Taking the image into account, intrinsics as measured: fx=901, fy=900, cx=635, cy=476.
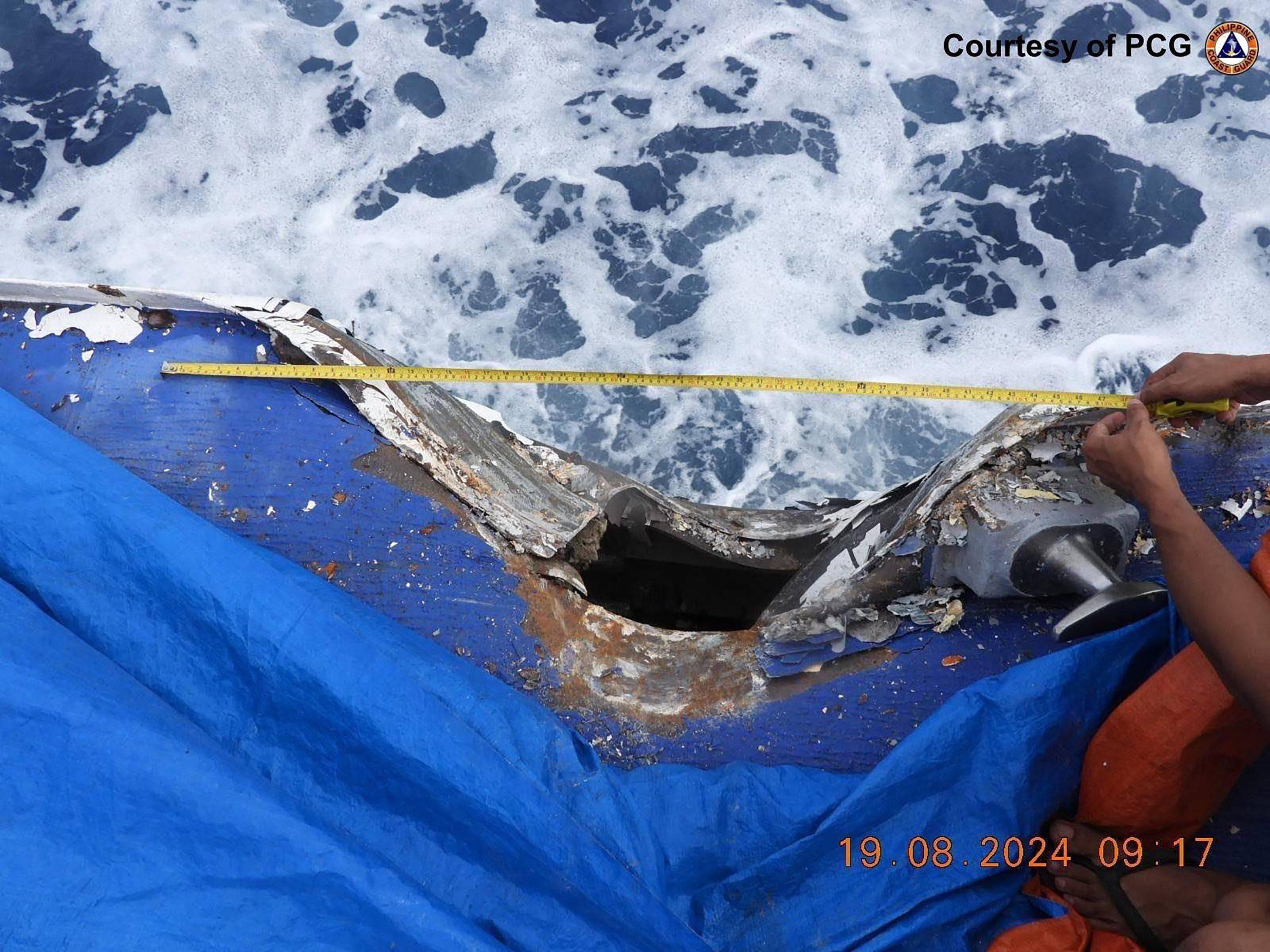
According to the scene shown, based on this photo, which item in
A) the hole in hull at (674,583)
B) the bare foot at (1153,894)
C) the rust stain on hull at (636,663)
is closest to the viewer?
the bare foot at (1153,894)

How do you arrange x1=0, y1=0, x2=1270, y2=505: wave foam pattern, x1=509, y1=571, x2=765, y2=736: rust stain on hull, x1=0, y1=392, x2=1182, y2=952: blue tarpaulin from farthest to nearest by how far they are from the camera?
x1=0, y1=0, x2=1270, y2=505: wave foam pattern → x1=509, y1=571, x2=765, y2=736: rust stain on hull → x1=0, y1=392, x2=1182, y2=952: blue tarpaulin

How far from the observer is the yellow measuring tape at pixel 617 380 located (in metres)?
2.04

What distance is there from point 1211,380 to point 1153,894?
0.89 meters

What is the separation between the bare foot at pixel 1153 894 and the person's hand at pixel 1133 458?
24.8 inches

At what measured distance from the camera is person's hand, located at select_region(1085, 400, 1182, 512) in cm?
140

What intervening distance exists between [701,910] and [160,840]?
2.84ft

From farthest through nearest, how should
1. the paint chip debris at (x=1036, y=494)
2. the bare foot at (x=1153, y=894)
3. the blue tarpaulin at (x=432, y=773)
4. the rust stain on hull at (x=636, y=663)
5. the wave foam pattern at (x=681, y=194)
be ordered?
1. the wave foam pattern at (x=681, y=194)
2. the rust stain on hull at (x=636, y=663)
3. the paint chip debris at (x=1036, y=494)
4. the bare foot at (x=1153, y=894)
5. the blue tarpaulin at (x=432, y=773)

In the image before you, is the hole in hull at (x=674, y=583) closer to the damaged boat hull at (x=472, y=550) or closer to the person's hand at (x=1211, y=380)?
the damaged boat hull at (x=472, y=550)

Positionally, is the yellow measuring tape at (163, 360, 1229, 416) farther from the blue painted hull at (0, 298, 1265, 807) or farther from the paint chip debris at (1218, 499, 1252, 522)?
the paint chip debris at (1218, 499, 1252, 522)

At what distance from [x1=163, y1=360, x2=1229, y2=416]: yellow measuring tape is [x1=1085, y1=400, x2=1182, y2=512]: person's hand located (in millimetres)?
279

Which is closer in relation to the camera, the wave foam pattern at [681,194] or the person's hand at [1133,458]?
the person's hand at [1133,458]
